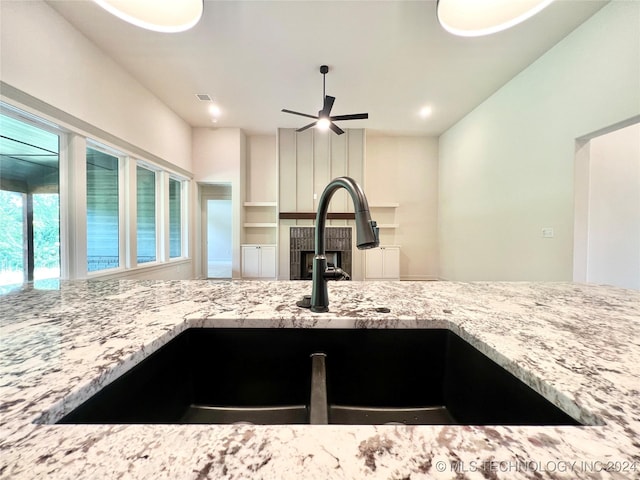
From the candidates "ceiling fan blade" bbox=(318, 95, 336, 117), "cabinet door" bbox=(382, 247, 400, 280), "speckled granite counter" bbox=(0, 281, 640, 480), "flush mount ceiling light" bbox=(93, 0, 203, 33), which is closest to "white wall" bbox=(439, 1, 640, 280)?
"cabinet door" bbox=(382, 247, 400, 280)

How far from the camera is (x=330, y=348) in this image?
2.33ft

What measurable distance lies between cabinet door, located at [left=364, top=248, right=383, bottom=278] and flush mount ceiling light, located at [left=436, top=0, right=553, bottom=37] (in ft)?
14.6

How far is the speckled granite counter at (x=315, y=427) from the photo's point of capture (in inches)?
10.4

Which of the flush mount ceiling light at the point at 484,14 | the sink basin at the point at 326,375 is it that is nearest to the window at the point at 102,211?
the sink basin at the point at 326,375

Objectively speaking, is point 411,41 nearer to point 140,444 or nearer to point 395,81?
point 395,81

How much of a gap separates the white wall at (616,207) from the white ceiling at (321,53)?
1503mm

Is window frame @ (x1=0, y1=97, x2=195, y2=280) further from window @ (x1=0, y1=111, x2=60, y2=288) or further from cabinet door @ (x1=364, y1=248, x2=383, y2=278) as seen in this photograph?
cabinet door @ (x1=364, y1=248, x2=383, y2=278)

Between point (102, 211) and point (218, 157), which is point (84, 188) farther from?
point (218, 157)

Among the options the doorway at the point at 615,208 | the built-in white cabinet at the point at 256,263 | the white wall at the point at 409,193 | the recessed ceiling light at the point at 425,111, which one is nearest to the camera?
the doorway at the point at 615,208

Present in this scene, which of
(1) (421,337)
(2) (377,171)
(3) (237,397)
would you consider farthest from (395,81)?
(3) (237,397)

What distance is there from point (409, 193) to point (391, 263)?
1.80 m

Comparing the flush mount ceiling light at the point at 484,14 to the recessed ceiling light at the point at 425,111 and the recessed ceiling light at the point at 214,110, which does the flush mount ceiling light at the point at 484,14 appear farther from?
the recessed ceiling light at the point at 214,110

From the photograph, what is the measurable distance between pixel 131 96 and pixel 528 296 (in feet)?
16.2

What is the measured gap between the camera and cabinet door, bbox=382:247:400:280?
5648mm
